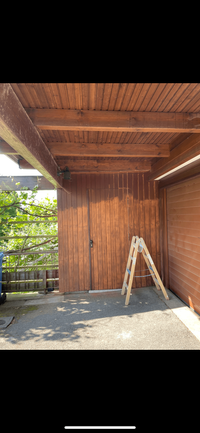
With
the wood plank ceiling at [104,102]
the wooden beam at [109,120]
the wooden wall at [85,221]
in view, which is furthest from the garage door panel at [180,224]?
the wooden beam at [109,120]

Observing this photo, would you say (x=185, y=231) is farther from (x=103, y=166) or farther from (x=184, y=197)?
(x=103, y=166)

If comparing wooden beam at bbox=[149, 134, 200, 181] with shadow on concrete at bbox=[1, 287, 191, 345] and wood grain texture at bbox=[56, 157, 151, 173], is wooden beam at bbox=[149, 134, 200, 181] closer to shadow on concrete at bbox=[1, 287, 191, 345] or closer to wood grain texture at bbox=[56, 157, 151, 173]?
wood grain texture at bbox=[56, 157, 151, 173]

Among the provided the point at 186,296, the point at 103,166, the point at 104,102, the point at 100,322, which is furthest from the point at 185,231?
the point at 104,102

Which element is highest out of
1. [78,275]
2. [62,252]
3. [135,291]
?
[62,252]

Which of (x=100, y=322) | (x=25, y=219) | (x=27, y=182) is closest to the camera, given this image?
(x=100, y=322)

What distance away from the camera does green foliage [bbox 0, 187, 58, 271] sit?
4.90 metres

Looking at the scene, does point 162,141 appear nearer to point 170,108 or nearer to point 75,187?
point 170,108

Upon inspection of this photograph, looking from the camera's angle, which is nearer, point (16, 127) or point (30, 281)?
point (16, 127)

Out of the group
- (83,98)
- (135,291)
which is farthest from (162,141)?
(135,291)

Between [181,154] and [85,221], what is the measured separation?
2455mm

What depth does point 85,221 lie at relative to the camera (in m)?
4.49
